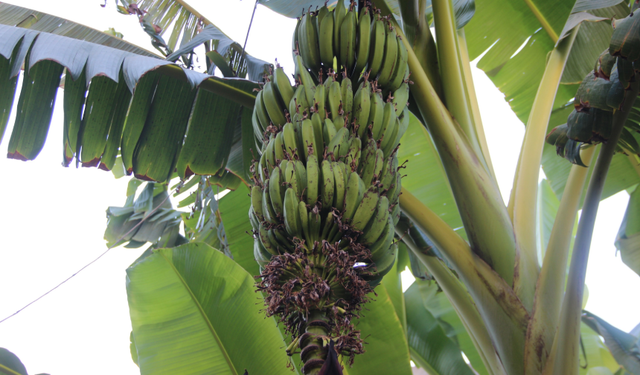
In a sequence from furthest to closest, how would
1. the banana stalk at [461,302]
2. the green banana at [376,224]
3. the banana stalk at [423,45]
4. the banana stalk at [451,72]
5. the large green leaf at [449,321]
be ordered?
the large green leaf at [449,321], the banana stalk at [423,45], the banana stalk at [451,72], the banana stalk at [461,302], the green banana at [376,224]

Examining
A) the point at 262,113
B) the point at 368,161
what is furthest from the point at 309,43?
the point at 368,161

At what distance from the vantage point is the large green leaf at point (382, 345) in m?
1.72

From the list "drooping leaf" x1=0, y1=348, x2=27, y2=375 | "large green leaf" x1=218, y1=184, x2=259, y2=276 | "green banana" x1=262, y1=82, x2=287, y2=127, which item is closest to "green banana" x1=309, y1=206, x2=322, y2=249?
"green banana" x1=262, y1=82, x2=287, y2=127

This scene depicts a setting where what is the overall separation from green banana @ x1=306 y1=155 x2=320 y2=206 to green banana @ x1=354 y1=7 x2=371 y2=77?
0.46 meters

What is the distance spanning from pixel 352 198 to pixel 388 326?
1145 mm

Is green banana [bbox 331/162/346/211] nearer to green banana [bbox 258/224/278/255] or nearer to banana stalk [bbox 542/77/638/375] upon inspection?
green banana [bbox 258/224/278/255]

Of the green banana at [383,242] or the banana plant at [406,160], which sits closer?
the green banana at [383,242]

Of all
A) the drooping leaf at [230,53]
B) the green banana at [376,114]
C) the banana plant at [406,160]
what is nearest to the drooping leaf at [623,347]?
the banana plant at [406,160]

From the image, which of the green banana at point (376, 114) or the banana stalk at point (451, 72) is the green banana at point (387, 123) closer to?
the green banana at point (376, 114)

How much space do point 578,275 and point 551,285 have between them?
90 millimetres

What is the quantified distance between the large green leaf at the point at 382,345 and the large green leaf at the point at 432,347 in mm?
696

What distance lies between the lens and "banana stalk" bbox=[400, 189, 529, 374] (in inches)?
42.2

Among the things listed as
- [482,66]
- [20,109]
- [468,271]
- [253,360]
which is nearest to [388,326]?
[253,360]

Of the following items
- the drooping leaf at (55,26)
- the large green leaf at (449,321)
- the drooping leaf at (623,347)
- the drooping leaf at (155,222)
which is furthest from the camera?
the drooping leaf at (155,222)
